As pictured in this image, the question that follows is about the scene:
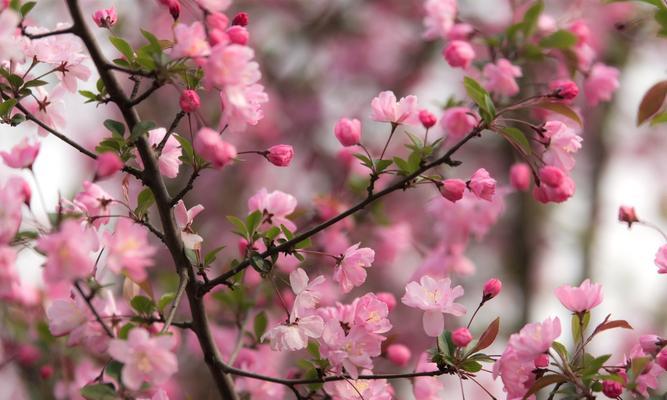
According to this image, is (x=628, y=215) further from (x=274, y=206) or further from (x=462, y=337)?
(x=274, y=206)

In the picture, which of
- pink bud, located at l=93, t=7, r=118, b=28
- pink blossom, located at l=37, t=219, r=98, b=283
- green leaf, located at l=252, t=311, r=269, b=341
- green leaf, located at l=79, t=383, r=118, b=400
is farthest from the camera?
green leaf, located at l=252, t=311, r=269, b=341

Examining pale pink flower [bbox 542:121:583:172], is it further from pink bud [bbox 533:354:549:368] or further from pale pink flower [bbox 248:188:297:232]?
pale pink flower [bbox 248:188:297:232]

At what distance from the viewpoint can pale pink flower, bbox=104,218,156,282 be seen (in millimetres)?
1135

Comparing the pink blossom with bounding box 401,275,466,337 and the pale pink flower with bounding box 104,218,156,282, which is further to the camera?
the pink blossom with bounding box 401,275,466,337

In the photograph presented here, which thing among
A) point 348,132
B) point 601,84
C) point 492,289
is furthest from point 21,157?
point 601,84

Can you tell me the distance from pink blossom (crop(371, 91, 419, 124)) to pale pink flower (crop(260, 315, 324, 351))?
0.39m

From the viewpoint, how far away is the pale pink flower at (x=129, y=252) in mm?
1135

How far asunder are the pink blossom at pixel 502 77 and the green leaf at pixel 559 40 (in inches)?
3.8

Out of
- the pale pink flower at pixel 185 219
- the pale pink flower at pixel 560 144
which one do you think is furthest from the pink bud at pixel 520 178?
the pale pink flower at pixel 185 219

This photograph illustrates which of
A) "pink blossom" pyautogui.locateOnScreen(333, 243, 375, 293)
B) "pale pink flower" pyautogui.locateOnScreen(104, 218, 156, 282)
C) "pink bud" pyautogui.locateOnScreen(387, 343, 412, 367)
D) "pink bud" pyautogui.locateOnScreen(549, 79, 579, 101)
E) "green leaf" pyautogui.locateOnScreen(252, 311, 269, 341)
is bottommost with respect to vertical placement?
"green leaf" pyautogui.locateOnScreen(252, 311, 269, 341)

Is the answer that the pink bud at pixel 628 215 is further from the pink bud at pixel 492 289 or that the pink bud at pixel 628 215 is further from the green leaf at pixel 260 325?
the green leaf at pixel 260 325

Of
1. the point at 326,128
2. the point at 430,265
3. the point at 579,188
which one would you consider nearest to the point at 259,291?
the point at 430,265

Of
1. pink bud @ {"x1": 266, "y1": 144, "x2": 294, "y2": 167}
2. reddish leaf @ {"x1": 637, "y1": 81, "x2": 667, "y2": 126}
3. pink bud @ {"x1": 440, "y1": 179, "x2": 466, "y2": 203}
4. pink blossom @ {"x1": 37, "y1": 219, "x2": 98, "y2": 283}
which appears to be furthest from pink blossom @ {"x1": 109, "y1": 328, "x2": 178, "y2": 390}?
reddish leaf @ {"x1": 637, "y1": 81, "x2": 667, "y2": 126}

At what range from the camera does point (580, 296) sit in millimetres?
1368
